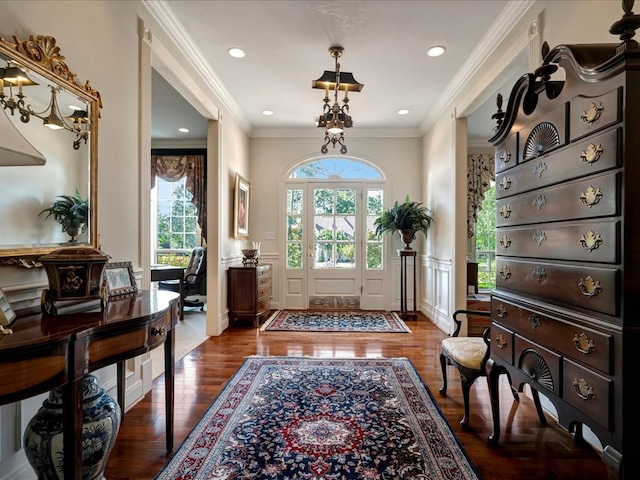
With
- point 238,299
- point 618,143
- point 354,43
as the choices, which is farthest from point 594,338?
point 238,299

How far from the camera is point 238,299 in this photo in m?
4.76

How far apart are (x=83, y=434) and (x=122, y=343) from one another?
0.40m

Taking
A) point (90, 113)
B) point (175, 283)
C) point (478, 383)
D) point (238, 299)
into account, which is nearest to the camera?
point (90, 113)

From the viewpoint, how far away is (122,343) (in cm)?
145

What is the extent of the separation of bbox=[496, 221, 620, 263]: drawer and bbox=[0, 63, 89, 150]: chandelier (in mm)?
2320

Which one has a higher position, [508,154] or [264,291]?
[508,154]

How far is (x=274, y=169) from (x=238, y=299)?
2.38 metres

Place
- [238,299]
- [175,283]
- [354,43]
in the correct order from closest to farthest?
[354,43]
[238,299]
[175,283]

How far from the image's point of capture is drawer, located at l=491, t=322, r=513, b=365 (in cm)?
174

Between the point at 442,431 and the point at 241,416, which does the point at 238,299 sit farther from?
the point at 442,431

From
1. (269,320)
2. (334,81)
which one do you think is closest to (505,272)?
(334,81)

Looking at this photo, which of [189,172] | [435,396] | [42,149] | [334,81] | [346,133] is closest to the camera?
[42,149]

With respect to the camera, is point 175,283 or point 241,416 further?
point 175,283

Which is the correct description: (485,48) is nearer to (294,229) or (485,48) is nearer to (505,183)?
(505,183)
